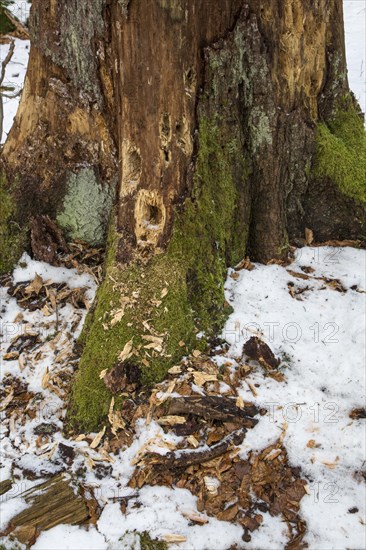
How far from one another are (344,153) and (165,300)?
1823mm

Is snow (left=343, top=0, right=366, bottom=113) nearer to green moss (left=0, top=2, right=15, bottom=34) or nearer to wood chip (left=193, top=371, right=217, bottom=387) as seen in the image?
wood chip (left=193, top=371, right=217, bottom=387)

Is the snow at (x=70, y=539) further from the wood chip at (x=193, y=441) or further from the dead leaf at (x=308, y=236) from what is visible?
the dead leaf at (x=308, y=236)

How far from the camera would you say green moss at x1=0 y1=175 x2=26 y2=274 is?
13.3 ft

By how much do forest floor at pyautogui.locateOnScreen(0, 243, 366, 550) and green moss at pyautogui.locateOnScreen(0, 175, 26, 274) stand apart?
486mm

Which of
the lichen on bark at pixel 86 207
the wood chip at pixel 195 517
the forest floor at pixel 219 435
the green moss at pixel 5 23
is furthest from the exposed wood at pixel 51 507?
the green moss at pixel 5 23

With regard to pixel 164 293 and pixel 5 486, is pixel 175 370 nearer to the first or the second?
pixel 164 293

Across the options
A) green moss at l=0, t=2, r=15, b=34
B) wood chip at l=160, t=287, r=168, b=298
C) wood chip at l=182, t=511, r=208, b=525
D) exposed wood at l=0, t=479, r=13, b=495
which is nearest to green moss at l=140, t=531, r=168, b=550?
wood chip at l=182, t=511, r=208, b=525

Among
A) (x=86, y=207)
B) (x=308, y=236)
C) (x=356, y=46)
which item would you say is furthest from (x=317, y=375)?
(x=356, y=46)

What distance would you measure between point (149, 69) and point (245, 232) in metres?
1.39

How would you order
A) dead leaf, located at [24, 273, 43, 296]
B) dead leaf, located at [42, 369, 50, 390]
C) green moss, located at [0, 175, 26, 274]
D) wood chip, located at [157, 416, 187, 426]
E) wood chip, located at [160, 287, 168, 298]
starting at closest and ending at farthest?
wood chip, located at [157, 416, 187, 426]
wood chip, located at [160, 287, 168, 298]
dead leaf, located at [42, 369, 50, 390]
dead leaf, located at [24, 273, 43, 296]
green moss, located at [0, 175, 26, 274]

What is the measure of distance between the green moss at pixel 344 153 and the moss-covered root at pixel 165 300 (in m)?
0.74

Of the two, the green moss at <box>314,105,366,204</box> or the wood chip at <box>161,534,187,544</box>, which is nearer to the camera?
the wood chip at <box>161,534,187,544</box>

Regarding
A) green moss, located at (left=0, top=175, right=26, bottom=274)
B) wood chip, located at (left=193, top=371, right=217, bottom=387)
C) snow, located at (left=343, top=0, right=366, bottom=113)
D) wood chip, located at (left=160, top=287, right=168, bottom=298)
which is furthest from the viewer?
snow, located at (left=343, top=0, right=366, bottom=113)

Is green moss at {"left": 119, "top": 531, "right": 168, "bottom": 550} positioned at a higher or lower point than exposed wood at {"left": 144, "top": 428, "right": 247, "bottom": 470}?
lower
